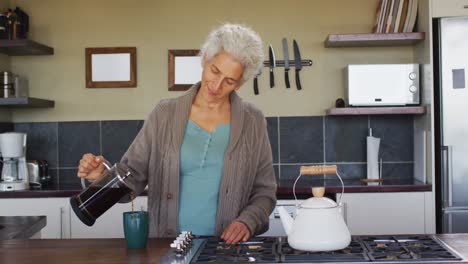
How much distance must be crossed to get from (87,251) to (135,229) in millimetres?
156

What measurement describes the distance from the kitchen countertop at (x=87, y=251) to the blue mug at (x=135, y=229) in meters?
0.02

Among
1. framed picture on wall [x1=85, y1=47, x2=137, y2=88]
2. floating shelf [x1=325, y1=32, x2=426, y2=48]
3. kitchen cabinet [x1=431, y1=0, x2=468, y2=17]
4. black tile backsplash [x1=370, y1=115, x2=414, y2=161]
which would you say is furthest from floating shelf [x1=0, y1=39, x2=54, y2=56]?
kitchen cabinet [x1=431, y1=0, x2=468, y2=17]

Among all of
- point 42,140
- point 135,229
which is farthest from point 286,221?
point 42,140

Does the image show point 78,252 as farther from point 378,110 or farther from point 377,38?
point 377,38

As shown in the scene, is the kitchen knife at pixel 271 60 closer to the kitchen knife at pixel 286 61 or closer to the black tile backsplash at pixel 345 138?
the kitchen knife at pixel 286 61

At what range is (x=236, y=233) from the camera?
1.88 metres

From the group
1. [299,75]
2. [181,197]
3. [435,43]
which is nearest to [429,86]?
[435,43]

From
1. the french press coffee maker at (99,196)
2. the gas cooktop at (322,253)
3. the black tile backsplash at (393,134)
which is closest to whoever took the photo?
the gas cooktop at (322,253)

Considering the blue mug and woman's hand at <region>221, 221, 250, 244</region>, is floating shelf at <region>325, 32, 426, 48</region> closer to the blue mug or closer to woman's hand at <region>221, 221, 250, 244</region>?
woman's hand at <region>221, 221, 250, 244</region>

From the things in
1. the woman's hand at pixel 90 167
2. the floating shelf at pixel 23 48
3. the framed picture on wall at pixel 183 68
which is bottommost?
the woman's hand at pixel 90 167

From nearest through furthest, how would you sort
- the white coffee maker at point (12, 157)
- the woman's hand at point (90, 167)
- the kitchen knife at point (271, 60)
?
the woman's hand at point (90, 167) < the white coffee maker at point (12, 157) < the kitchen knife at point (271, 60)

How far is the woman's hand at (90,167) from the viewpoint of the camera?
1.83 metres

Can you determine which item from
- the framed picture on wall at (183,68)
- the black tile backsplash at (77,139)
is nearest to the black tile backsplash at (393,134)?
the framed picture on wall at (183,68)

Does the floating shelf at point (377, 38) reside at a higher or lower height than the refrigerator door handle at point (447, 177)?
higher
